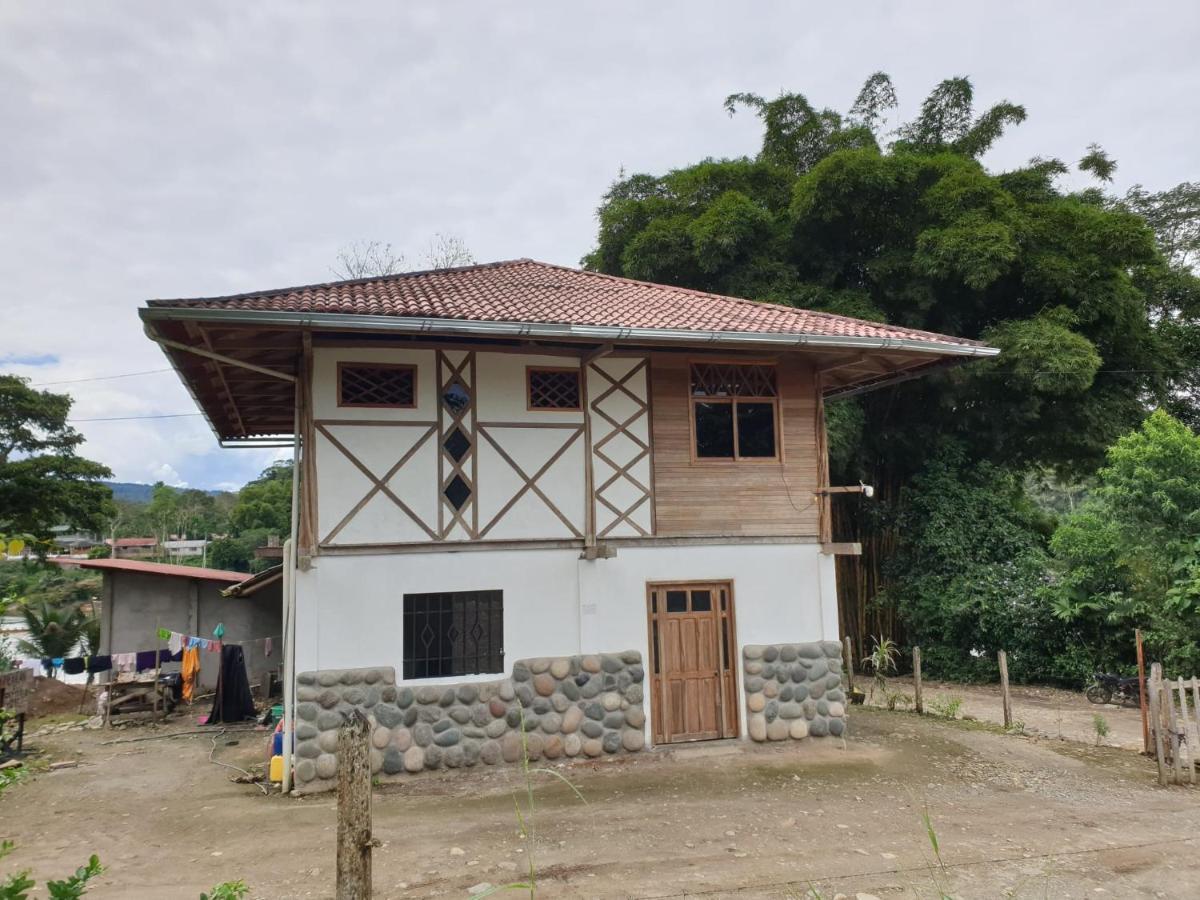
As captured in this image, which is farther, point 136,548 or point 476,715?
point 136,548

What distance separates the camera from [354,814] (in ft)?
11.8

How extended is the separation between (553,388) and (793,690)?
15.8ft

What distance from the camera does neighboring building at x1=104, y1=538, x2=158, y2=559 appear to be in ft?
149

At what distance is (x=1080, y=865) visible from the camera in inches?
241

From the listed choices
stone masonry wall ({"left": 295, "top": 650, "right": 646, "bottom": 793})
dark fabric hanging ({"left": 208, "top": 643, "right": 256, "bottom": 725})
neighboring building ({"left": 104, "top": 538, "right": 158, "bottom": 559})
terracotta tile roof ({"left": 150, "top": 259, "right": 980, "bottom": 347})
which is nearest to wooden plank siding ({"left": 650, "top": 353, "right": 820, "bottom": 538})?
terracotta tile roof ({"left": 150, "top": 259, "right": 980, "bottom": 347})

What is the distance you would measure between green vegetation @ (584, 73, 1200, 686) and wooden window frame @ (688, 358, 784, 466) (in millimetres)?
5492

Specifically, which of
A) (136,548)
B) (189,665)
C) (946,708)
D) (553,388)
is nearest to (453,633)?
(553,388)

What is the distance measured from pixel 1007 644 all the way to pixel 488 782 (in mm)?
11745

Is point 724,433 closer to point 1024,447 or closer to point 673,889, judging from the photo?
point 673,889

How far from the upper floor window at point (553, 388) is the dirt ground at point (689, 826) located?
13.8 feet

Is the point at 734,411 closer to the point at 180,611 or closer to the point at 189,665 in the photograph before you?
the point at 189,665

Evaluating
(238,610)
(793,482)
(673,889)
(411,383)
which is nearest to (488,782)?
(673,889)

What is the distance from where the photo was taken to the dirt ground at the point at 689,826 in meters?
5.82

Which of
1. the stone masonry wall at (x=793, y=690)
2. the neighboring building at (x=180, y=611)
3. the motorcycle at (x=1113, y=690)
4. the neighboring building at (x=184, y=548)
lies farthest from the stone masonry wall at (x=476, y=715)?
the neighboring building at (x=184, y=548)
